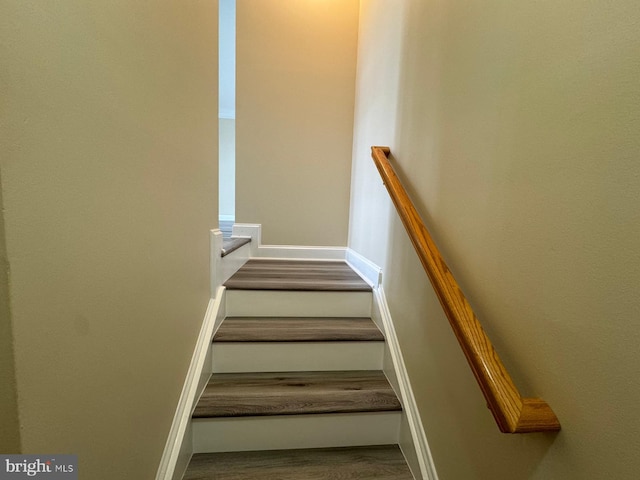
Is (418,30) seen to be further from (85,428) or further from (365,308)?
(85,428)

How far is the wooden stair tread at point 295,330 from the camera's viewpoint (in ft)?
4.63

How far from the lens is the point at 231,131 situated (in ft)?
20.5

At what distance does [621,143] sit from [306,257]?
2.26 metres

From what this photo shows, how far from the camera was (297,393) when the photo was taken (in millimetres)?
1262

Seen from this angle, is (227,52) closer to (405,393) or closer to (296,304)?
(296,304)

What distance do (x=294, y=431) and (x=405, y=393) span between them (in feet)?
1.61

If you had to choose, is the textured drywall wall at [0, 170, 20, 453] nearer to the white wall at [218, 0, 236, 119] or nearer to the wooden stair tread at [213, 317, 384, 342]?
the wooden stair tread at [213, 317, 384, 342]

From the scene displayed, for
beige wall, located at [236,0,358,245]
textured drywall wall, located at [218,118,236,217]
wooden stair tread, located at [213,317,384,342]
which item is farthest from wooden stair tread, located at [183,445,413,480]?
textured drywall wall, located at [218,118,236,217]

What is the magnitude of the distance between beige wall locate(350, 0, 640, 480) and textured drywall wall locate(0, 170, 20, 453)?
93 centimetres

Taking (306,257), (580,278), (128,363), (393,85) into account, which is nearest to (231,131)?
(306,257)

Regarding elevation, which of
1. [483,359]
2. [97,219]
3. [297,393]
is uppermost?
[97,219]

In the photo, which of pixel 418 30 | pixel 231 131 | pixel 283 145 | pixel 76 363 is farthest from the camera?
pixel 231 131

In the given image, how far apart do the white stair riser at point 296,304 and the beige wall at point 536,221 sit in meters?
0.55

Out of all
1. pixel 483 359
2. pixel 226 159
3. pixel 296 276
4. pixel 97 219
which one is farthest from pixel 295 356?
pixel 226 159
